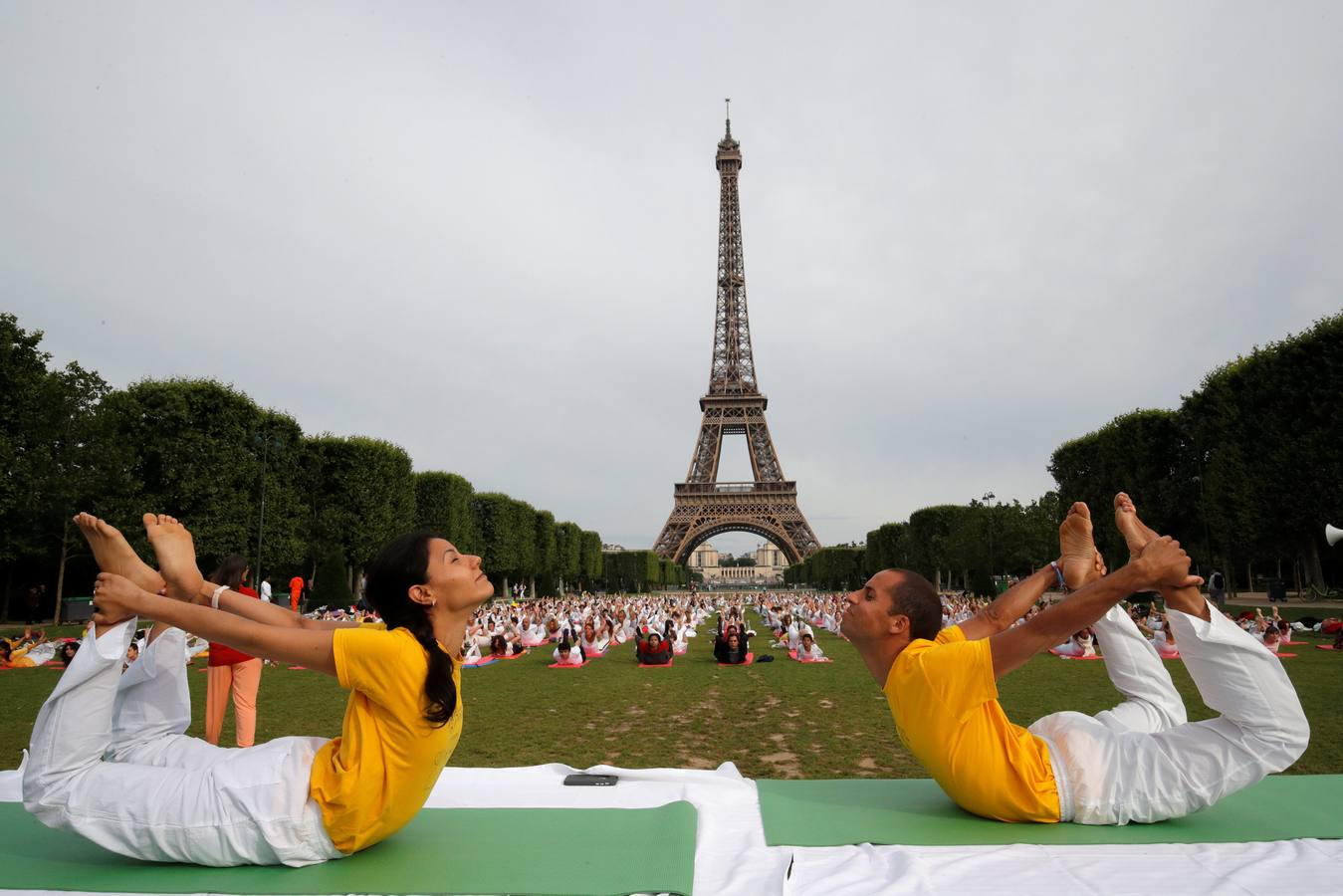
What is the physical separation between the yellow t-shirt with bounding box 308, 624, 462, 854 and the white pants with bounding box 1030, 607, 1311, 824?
241 centimetres

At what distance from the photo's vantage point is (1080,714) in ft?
10.1

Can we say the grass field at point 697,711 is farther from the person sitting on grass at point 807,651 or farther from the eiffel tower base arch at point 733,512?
the eiffel tower base arch at point 733,512

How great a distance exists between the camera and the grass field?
6.25 meters

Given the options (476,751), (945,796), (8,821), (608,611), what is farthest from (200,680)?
(608,611)

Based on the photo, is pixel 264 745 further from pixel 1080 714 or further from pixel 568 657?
pixel 568 657

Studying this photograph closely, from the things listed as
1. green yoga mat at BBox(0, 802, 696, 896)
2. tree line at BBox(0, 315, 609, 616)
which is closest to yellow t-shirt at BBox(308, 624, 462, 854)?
green yoga mat at BBox(0, 802, 696, 896)

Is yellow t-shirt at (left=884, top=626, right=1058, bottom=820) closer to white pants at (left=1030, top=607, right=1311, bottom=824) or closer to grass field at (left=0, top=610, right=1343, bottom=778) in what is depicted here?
white pants at (left=1030, top=607, right=1311, bottom=824)

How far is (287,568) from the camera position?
101ft

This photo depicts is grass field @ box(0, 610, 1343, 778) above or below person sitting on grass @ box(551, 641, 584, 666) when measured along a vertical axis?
below

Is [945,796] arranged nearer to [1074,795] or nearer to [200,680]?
[1074,795]

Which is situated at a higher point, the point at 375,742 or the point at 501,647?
the point at 375,742

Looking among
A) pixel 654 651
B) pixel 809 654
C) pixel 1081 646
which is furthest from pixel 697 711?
pixel 1081 646

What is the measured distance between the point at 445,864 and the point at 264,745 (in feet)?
2.51

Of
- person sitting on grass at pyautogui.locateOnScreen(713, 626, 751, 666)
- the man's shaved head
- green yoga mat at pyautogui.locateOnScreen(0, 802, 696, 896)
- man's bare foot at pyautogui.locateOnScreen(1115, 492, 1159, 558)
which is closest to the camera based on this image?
green yoga mat at pyautogui.locateOnScreen(0, 802, 696, 896)
